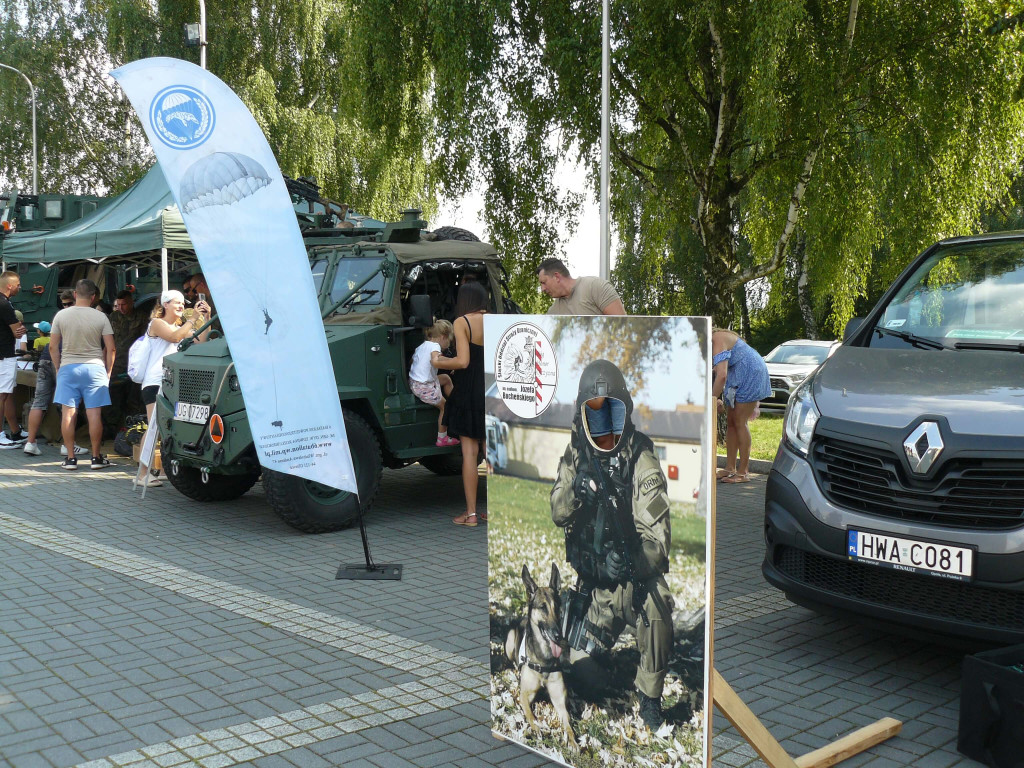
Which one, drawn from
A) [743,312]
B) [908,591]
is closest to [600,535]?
[908,591]

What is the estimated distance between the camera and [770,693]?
14.4 ft

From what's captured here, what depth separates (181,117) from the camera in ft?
19.9

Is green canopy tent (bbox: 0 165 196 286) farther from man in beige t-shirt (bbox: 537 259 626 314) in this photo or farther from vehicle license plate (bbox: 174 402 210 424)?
man in beige t-shirt (bbox: 537 259 626 314)

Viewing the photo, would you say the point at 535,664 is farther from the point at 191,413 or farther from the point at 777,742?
the point at 191,413

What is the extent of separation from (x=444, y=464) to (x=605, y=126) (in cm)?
482

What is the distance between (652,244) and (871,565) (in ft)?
35.7

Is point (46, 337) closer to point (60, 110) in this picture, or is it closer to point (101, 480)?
point (101, 480)

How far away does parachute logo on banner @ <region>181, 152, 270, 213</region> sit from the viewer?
6.03m

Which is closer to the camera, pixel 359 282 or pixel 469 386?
pixel 469 386

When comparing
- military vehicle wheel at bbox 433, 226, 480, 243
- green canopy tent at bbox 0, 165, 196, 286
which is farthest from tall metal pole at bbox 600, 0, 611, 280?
green canopy tent at bbox 0, 165, 196, 286

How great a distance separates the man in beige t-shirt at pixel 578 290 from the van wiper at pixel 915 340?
246 cm

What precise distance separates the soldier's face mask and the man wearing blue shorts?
29.1ft

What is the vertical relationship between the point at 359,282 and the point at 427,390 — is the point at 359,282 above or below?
above

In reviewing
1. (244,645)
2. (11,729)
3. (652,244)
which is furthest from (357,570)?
(652,244)
